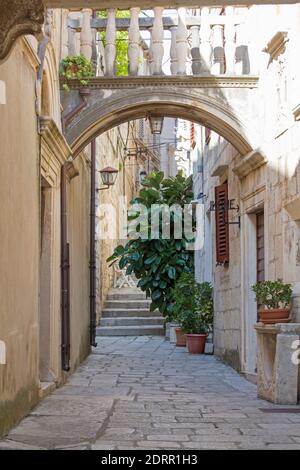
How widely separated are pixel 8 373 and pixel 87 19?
547 cm

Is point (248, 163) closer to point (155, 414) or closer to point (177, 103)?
point (177, 103)

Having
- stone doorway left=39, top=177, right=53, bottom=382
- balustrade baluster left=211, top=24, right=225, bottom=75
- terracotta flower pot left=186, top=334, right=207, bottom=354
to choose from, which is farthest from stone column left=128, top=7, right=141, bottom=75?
terracotta flower pot left=186, top=334, right=207, bottom=354

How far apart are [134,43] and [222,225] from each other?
3.41 metres

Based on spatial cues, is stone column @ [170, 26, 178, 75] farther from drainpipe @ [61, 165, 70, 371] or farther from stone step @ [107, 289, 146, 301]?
stone step @ [107, 289, 146, 301]

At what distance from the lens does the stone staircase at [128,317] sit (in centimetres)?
1783

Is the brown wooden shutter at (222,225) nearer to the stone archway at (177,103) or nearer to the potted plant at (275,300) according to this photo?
the stone archway at (177,103)

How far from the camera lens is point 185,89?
9602 mm

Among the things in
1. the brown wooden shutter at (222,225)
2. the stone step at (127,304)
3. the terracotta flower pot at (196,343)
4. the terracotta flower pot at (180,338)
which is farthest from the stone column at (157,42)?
the stone step at (127,304)

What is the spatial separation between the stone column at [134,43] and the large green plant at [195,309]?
532 centimetres

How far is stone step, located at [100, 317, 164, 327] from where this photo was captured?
18359 mm

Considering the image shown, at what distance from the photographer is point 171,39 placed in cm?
973

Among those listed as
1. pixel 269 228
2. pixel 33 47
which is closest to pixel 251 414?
pixel 269 228

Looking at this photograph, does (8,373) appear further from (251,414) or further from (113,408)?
(251,414)

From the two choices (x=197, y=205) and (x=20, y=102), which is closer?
(x=20, y=102)
